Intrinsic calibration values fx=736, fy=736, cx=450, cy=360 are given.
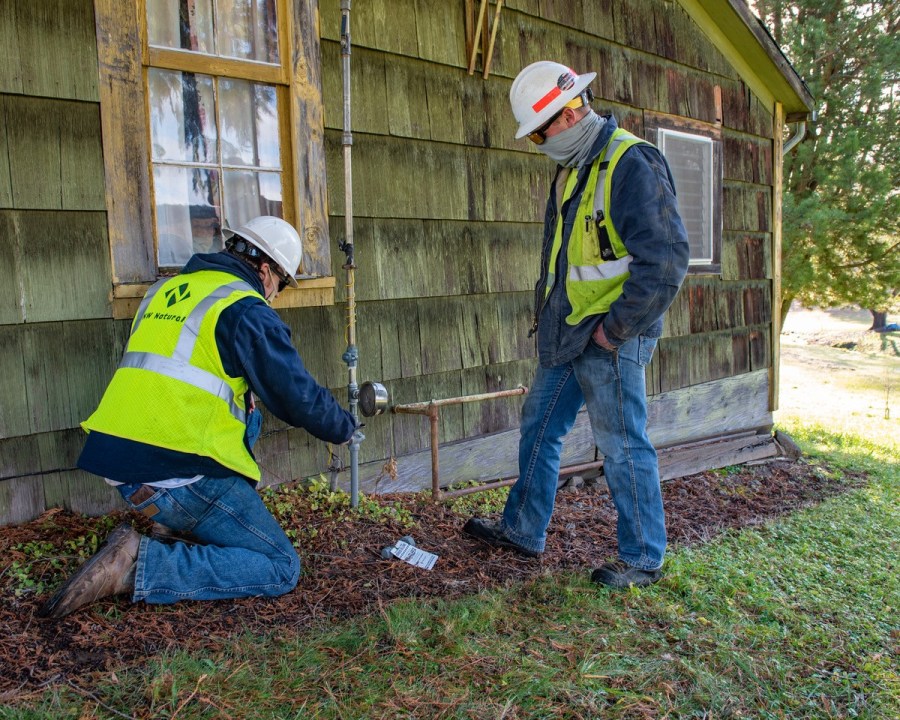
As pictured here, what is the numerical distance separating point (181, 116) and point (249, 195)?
44 cm

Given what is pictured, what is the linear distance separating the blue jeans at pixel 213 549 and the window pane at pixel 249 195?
1.27 meters

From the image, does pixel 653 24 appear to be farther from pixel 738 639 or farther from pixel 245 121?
pixel 738 639

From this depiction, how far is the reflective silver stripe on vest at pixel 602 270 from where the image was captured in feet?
9.77

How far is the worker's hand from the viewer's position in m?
2.96

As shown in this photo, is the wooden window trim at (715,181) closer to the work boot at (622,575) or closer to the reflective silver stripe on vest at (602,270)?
the reflective silver stripe on vest at (602,270)

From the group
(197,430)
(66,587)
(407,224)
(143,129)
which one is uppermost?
(143,129)

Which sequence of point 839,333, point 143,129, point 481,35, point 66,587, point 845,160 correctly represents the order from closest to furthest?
1. point 66,587
2. point 143,129
3. point 481,35
4. point 845,160
5. point 839,333

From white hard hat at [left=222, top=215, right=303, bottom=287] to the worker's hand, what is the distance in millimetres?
1254

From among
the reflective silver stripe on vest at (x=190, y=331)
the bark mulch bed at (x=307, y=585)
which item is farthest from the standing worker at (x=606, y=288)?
the reflective silver stripe on vest at (x=190, y=331)

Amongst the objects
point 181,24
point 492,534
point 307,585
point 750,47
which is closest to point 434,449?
point 492,534

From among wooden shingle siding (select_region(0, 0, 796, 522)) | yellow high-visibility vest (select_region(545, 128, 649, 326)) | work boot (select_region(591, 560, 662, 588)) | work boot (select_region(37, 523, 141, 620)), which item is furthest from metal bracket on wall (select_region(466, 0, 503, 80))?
work boot (select_region(37, 523, 141, 620))

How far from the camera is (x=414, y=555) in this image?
10.7ft

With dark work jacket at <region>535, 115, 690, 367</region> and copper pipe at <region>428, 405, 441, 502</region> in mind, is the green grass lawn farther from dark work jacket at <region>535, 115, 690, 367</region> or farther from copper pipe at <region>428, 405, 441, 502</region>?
dark work jacket at <region>535, 115, 690, 367</region>

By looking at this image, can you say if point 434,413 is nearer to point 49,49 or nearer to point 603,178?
point 603,178
